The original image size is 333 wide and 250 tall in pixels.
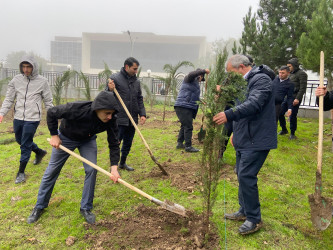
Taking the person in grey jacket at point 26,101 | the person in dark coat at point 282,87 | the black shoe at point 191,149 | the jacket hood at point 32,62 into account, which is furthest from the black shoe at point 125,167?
the person in dark coat at point 282,87

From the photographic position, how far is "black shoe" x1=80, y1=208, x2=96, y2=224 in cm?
333

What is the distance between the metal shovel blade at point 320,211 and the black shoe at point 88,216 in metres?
2.65

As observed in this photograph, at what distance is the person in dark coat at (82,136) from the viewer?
308cm

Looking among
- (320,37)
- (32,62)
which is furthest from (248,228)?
(320,37)

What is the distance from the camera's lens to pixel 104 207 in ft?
12.3

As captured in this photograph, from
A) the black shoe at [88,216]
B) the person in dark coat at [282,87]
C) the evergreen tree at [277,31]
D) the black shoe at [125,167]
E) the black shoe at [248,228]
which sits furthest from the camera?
the evergreen tree at [277,31]

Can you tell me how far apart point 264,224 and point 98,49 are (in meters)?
60.4

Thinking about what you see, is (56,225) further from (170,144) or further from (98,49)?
(98,49)

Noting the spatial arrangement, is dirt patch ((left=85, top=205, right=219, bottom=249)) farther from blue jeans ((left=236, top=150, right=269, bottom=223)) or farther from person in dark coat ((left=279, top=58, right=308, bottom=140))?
person in dark coat ((left=279, top=58, right=308, bottom=140))

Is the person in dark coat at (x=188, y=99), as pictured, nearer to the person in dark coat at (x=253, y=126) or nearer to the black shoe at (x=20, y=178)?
the person in dark coat at (x=253, y=126)

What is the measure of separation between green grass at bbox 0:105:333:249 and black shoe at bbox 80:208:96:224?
10 cm

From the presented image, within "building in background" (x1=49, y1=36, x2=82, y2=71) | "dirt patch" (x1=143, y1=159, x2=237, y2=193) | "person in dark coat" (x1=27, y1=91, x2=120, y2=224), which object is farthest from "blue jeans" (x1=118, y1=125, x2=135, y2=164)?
"building in background" (x1=49, y1=36, x2=82, y2=71)

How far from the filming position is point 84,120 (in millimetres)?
3166

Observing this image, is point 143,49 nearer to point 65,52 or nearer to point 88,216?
point 65,52
